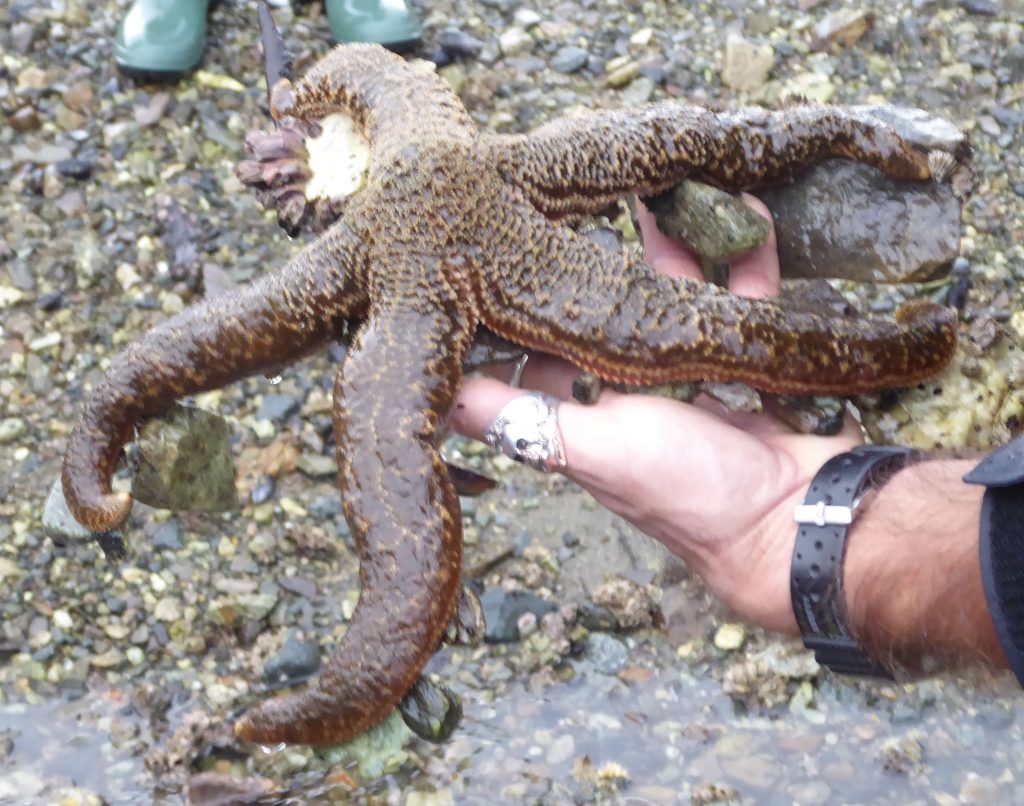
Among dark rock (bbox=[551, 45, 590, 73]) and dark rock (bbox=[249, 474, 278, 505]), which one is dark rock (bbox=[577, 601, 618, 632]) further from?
dark rock (bbox=[551, 45, 590, 73])

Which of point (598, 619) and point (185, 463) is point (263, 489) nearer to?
point (185, 463)

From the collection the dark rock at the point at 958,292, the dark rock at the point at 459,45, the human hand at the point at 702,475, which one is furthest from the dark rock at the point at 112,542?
the dark rock at the point at 958,292

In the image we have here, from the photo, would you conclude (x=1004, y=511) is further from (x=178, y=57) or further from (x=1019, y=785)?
(x=178, y=57)

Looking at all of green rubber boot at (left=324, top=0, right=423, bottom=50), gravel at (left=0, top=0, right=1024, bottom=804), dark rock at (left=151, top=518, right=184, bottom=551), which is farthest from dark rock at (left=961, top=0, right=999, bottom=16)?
dark rock at (left=151, top=518, right=184, bottom=551)

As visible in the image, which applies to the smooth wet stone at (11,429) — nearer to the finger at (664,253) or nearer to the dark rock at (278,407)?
the dark rock at (278,407)

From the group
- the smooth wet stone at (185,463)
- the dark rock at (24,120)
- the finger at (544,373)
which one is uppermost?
the finger at (544,373)

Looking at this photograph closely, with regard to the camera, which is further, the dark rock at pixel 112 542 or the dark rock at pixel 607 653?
the dark rock at pixel 607 653
